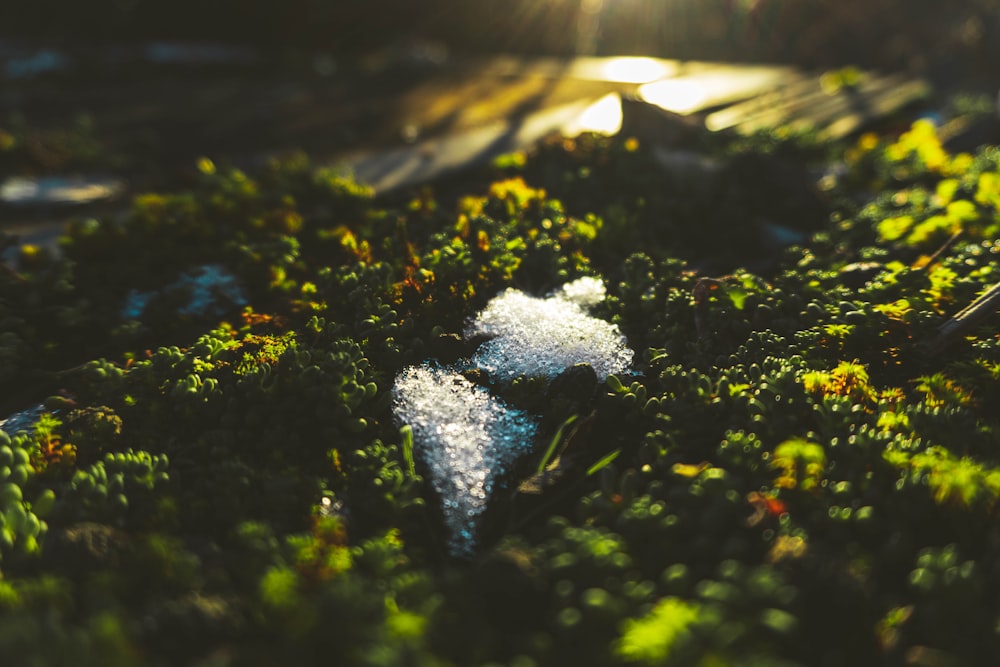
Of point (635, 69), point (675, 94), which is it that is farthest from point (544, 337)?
point (635, 69)

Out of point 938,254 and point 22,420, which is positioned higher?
point 938,254

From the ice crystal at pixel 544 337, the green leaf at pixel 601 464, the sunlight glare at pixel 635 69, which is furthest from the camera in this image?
the sunlight glare at pixel 635 69

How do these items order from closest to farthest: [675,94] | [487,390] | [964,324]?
1. [964,324]
2. [487,390]
3. [675,94]

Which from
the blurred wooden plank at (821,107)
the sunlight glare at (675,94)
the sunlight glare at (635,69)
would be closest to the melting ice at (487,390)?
the blurred wooden plank at (821,107)

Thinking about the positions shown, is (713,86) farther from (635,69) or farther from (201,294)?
(201,294)

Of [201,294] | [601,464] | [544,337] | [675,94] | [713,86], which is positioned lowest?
[601,464]

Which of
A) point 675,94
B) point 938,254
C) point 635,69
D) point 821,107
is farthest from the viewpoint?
point 635,69

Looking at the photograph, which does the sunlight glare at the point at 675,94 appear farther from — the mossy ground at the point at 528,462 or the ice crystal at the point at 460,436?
the ice crystal at the point at 460,436
